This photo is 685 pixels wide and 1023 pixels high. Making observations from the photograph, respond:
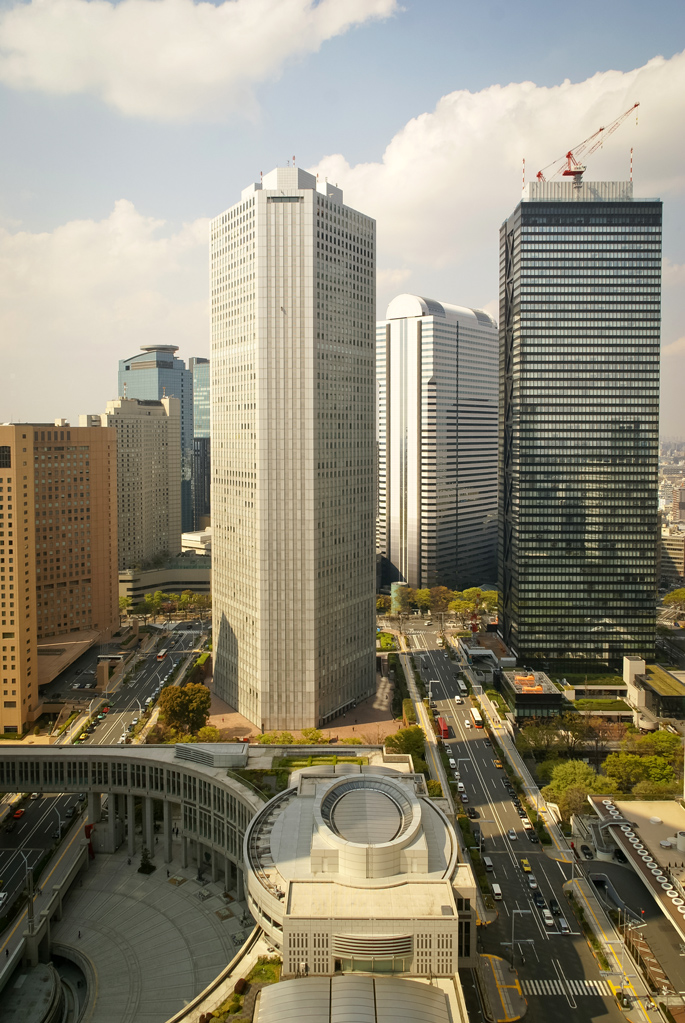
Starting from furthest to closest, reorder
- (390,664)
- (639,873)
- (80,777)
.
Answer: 1. (390,664)
2. (80,777)
3. (639,873)

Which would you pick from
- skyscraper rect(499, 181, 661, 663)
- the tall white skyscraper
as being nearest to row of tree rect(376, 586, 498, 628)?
skyscraper rect(499, 181, 661, 663)

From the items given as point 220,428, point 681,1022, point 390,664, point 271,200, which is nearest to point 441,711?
point 390,664

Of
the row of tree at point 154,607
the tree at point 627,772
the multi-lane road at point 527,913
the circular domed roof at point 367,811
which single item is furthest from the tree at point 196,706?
the row of tree at point 154,607

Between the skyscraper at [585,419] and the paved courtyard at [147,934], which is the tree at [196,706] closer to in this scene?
the paved courtyard at [147,934]

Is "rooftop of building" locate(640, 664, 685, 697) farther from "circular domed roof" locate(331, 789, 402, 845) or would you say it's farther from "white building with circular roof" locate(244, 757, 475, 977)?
"circular domed roof" locate(331, 789, 402, 845)

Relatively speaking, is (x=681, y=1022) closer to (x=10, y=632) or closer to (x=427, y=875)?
(x=427, y=875)
